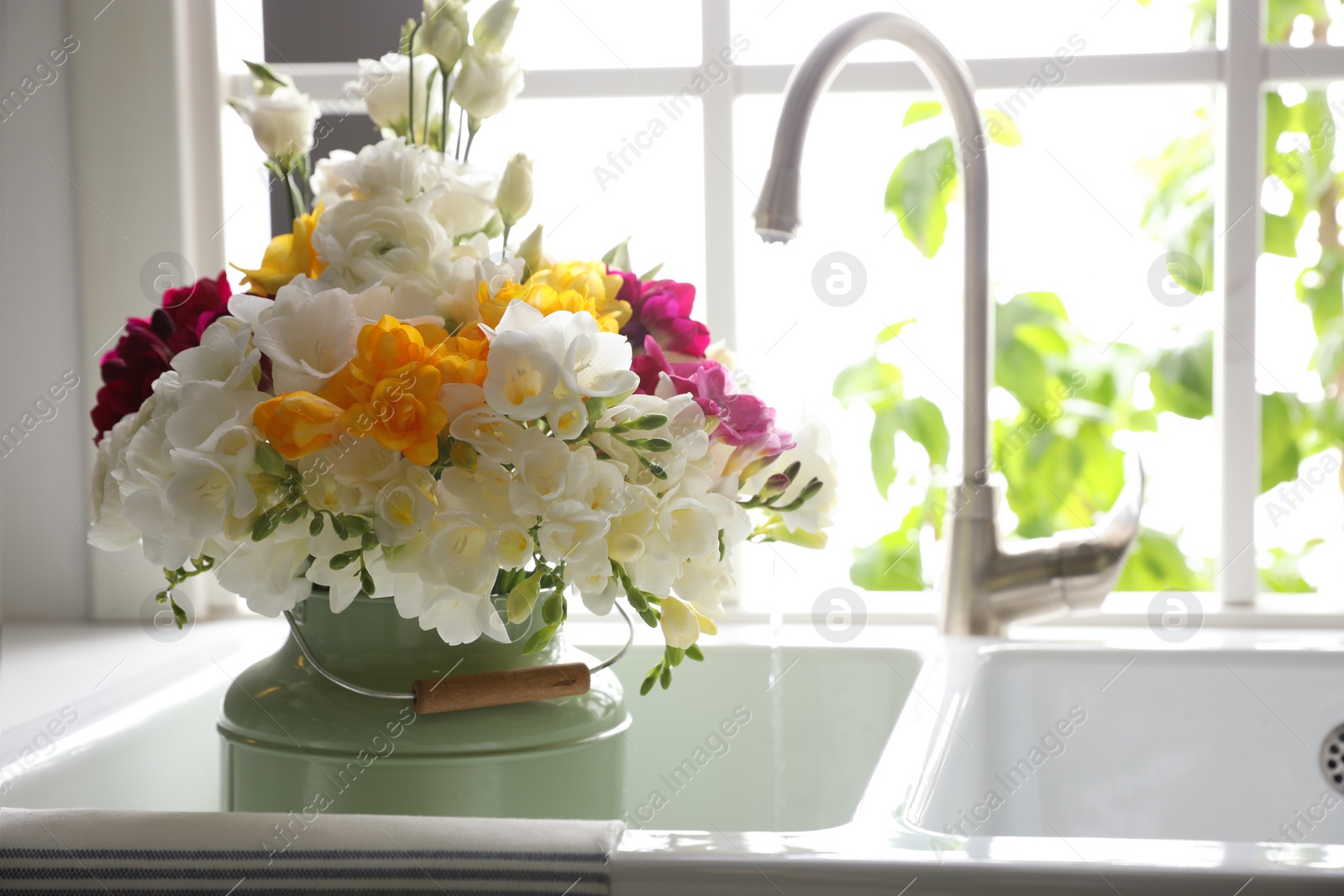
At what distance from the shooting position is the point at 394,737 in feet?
1.78

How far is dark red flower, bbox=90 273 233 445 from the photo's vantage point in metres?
0.57

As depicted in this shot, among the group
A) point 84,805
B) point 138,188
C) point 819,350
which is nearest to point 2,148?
point 138,188

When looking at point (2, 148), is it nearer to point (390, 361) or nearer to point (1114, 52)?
point (390, 361)

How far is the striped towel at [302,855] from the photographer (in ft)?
1.46

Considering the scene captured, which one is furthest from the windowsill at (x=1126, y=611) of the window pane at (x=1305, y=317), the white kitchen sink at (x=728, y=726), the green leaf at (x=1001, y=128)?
the green leaf at (x=1001, y=128)

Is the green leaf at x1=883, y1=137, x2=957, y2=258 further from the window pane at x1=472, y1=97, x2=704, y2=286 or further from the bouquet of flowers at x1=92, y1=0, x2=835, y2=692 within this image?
the bouquet of flowers at x1=92, y1=0, x2=835, y2=692

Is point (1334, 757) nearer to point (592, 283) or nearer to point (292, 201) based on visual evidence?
point (592, 283)

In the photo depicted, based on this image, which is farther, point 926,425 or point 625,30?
point 926,425

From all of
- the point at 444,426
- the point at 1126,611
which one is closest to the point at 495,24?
the point at 444,426

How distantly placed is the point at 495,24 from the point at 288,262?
0.17 m

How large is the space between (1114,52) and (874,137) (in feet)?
1.59

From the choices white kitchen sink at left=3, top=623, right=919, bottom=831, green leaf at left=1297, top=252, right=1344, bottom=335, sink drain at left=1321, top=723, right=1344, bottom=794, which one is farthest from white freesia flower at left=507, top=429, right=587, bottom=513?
green leaf at left=1297, top=252, right=1344, bottom=335

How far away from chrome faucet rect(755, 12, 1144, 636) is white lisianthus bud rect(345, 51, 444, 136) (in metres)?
0.49

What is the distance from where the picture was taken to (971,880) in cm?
44
